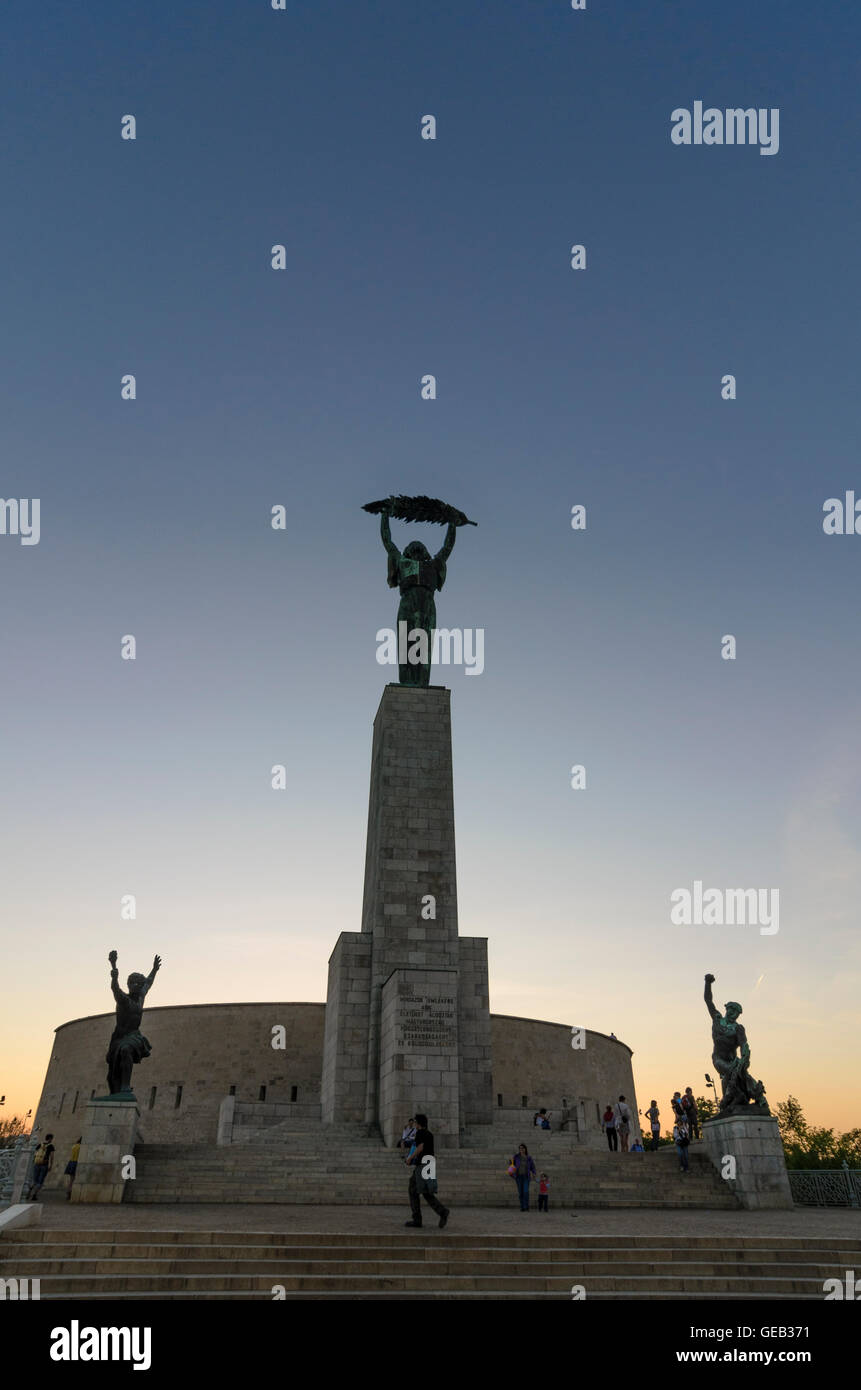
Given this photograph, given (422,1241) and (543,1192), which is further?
(543,1192)

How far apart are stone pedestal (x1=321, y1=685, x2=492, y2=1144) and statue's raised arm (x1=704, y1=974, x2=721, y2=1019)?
5.78m

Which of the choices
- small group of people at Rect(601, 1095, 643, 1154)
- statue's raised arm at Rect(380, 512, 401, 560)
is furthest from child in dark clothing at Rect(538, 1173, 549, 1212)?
statue's raised arm at Rect(380, 512, 401, 560)

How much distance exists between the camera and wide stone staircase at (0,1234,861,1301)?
8.65m

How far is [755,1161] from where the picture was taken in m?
16.8

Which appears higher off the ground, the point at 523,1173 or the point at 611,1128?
the point at 523,1173

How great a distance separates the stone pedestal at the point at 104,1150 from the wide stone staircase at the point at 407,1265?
5.98 metres

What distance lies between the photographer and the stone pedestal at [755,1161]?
54.3 ft

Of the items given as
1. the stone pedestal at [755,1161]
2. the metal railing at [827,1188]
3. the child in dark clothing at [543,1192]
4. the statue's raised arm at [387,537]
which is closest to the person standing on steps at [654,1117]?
the metal railing at [827,1188]

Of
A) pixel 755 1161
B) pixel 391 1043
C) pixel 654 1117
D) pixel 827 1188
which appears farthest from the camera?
pixel 654 1117

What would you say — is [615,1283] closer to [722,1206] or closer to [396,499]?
[722,1206]

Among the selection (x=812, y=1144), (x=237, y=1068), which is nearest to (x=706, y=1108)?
(x=812, y=1144)

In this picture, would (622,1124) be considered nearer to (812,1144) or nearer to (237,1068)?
(237,1068)

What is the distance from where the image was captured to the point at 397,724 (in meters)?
27.6

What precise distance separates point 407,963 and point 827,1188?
35.8 ft
